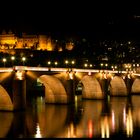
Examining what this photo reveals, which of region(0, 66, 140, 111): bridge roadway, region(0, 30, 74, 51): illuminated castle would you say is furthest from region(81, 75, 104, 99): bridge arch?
region(0, 30, 74, 51): illuminated castle

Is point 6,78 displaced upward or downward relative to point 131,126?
upward

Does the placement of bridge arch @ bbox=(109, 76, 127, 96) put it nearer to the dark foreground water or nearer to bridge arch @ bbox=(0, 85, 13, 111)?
the dark foreground water

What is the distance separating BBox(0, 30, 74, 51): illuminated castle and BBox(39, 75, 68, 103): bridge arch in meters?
58.8

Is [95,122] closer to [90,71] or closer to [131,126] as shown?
[131,126]

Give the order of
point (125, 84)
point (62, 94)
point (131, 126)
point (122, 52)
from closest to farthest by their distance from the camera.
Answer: point (131, 126) → point (62, 94) → point (125, 84) → point (122, 52)

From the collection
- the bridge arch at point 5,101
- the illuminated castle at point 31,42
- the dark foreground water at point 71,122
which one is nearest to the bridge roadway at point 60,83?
the bridge arch at point 5,101

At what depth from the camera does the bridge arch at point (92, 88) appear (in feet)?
205

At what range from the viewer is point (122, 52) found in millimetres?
131750

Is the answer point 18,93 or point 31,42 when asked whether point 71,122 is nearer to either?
point 18,93

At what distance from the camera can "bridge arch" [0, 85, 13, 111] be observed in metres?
43.3

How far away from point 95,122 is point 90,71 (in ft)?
71.9

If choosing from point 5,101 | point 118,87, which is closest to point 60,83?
point 5,101

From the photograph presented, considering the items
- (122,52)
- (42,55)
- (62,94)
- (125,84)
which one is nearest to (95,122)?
(62,94)

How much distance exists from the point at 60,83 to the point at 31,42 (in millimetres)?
65203
